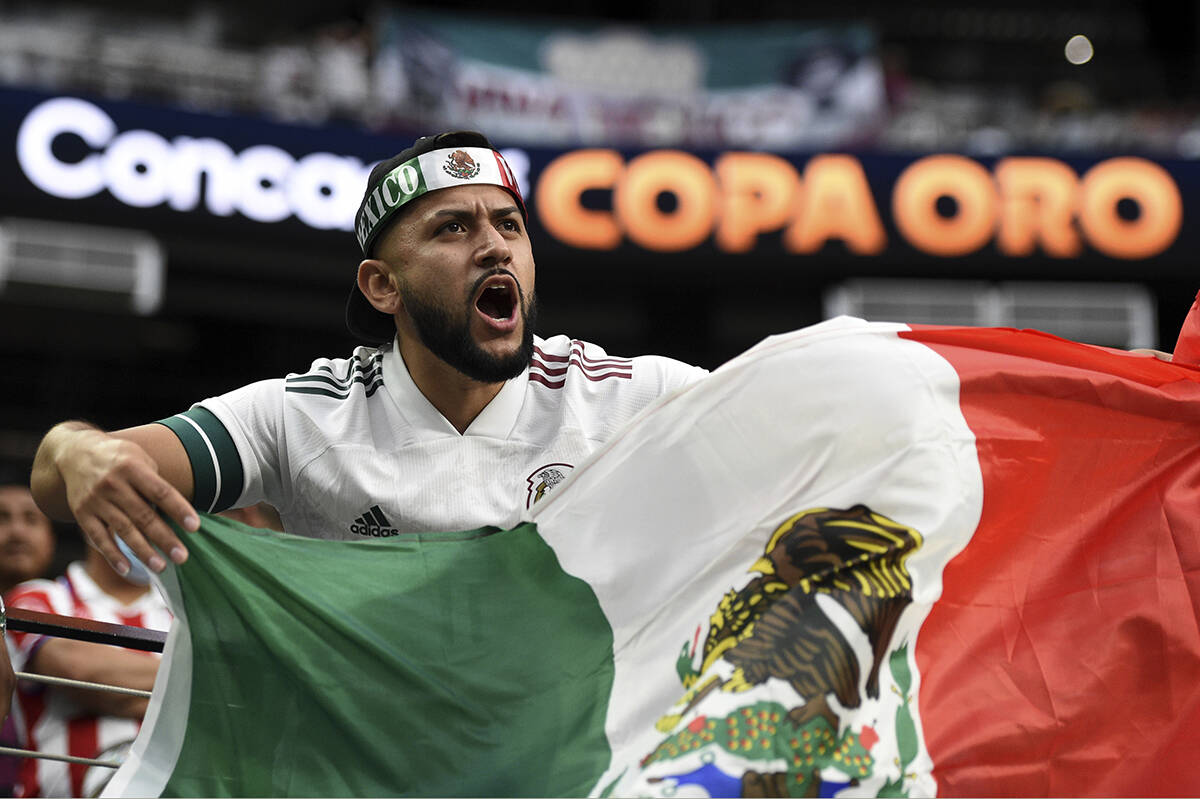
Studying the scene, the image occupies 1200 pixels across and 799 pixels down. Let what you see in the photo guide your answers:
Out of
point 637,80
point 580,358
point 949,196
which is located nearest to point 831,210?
point 949,196

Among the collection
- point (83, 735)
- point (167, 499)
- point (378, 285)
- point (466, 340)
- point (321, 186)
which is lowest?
point (83, 735)

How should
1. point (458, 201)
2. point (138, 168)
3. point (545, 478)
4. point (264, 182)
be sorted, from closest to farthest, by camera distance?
point (545, 478), point (458, 201), point (138, 168), point (264, 182)

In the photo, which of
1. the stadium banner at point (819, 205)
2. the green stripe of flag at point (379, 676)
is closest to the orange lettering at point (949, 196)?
the stadium banner at point (819, 205)

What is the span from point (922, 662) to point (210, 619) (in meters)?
1.12

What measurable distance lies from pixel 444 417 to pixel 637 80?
32.0 feet

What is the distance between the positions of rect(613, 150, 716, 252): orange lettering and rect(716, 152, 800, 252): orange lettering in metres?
0.12

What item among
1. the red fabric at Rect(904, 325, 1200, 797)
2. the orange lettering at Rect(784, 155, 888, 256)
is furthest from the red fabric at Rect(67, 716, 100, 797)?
the orange lettering at Rect(784, 155, 888, 256)

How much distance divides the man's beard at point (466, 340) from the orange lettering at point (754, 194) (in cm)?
730

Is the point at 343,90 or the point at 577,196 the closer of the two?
the point at 577,196

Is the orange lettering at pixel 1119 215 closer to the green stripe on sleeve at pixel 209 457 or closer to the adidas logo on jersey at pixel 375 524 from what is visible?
the adidas logo on jersey at pixel 375 524

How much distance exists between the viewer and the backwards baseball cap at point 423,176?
110 inches

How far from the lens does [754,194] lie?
32.3 ft

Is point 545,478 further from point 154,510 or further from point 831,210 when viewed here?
point 831,210

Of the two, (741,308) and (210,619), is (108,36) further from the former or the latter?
(210,619)
